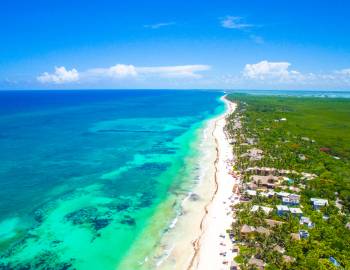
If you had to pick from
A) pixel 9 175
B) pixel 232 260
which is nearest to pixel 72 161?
pixel 9 175

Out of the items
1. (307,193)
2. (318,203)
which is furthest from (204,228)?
(307,193)

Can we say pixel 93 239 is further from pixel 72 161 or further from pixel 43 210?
pixel 72 161

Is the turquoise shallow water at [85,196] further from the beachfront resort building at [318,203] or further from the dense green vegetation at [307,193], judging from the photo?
the beachfront resort building at [318,203]

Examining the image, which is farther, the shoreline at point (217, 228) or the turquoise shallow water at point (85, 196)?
the turquoise shallow water at point (85, 196)

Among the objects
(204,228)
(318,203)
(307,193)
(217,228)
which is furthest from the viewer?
(307,193)

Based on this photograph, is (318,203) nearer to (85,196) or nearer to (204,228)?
(204,228)

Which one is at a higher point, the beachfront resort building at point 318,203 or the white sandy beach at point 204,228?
the beachfront resort building at point 318,203

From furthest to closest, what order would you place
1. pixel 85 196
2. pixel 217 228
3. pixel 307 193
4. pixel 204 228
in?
pixel 85 196, pixel 307 193, pixel 204 228, pixel 217 228

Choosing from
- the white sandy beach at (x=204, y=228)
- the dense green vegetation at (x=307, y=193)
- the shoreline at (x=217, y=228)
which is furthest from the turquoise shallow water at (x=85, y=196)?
the dense green vegetation at (x=307, y=193)
